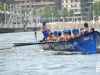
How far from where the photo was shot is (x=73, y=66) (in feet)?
124

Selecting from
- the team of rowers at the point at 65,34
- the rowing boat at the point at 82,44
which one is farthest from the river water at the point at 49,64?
the team of rowers at the point at 65,34

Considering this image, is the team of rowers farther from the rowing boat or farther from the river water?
the river water

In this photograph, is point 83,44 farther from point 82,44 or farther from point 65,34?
point 65,34

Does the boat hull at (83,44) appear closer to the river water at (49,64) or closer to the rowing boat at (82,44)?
the rowing boat at (82,44)

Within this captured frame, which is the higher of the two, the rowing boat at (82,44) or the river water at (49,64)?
the rowing boat at (82,44)

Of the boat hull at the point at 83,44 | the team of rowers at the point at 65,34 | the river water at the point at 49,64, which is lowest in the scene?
the river water at the point at 49,64

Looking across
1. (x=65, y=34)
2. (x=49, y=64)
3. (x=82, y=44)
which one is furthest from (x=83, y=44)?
(x=49, y=64)

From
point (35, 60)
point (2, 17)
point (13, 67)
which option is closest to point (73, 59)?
point (35, 60)

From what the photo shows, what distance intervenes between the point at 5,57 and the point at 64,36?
4.93 metres

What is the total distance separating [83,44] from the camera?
46.1m

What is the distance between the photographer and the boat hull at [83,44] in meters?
45.4

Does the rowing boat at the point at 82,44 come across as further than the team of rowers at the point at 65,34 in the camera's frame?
No

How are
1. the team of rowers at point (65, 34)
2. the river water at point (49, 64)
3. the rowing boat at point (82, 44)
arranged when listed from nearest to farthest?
the river water at point (49, 64) → the rowing boat at point (82, 44) → the team of rowers at point (65, 34)

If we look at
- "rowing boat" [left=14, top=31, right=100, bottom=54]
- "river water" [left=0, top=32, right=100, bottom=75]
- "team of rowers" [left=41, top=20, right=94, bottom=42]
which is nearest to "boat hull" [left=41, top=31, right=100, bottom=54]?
"rowing boat" [left=14, top=31, right=100, bottom=54]
